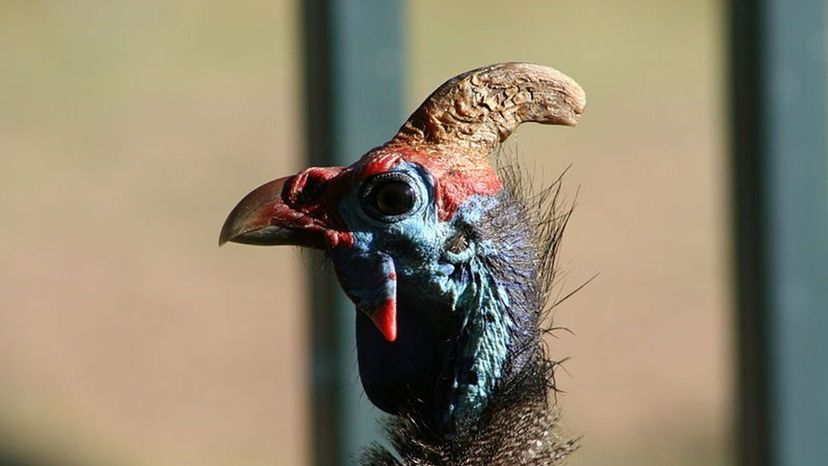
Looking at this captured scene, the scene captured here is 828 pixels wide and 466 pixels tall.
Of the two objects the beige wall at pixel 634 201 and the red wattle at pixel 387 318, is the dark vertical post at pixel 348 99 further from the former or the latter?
the beige wall at pixel 634 201

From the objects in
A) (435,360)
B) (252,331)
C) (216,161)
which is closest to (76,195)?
(216,161)

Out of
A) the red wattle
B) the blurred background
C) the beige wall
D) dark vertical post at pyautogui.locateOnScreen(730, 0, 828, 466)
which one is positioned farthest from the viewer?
the beige wall

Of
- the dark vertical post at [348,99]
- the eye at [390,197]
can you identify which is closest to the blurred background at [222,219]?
the dark vertical post at [348,99]

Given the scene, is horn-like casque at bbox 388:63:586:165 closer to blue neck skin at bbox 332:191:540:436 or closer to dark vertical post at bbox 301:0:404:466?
blue neck skin at bbox 332:191:540:436

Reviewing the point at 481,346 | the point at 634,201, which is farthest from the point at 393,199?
the point at 634,201

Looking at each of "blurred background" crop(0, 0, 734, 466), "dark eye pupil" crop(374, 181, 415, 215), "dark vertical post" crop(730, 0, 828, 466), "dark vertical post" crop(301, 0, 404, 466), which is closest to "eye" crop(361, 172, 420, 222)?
"dark eye pupil" crop(374, 181, 415, 215)

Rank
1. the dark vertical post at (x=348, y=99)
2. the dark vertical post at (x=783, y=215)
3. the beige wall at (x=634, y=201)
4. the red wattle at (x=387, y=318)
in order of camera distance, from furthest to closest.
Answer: the beige wall at (x=634, y=201), the dark vertical post at (x=783, y=215), the dark vertical post at (x=348, y=99), the red wattle at (x=387, y=318)

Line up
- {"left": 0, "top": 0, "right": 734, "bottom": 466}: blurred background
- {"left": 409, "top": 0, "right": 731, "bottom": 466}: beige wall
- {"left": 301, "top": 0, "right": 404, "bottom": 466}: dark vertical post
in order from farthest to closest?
1. {"left": 409, "top": 0, "right": 731, "bottom": 466}: beige wall
2. {"left": 0, "top": 0, "right": 734, "bottom": 466}: blurred background
3. {"left": 301, "top": 0, "right": 404, "bottom": 466}: dark vertical post
